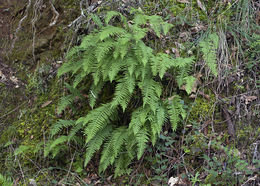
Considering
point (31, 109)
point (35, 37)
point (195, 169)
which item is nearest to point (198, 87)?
point (195, 169)

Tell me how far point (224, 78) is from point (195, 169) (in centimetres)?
159

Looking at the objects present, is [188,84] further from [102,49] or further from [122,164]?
[122,164]

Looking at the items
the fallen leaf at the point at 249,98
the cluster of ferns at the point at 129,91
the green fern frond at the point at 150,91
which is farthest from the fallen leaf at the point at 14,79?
the fallen leaf at the point at 249,98

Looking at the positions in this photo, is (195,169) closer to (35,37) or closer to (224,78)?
(224,78)

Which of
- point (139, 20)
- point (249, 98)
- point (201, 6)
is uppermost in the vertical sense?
point (139, 20)

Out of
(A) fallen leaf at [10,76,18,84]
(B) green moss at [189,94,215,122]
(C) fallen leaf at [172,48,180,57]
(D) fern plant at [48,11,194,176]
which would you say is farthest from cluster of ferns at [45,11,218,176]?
(A) fallen leaf at [10,76,18,84]

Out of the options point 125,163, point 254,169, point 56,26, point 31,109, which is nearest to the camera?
point 254,169

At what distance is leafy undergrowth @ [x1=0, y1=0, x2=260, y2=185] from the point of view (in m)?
3.51

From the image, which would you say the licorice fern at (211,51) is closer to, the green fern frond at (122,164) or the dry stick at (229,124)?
the dry stick at (229,124)

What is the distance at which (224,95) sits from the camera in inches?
160

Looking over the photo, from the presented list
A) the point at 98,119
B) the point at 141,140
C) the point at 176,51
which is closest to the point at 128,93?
the point at 98,119

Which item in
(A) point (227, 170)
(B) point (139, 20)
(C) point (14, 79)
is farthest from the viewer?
(C) point (14, 79)

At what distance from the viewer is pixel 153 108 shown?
3.47 meters

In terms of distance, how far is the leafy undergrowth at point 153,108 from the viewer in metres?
3.51
